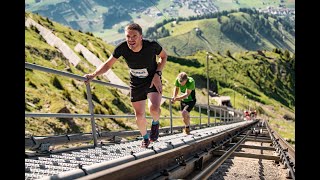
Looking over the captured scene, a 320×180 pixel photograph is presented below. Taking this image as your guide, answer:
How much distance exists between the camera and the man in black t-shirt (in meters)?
6.77

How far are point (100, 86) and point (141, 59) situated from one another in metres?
39.0

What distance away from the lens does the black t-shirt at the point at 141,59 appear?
6.96m

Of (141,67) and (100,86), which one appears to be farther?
(100,86)

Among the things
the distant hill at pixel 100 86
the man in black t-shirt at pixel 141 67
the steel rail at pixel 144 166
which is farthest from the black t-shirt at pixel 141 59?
the distant hill at pixel 100 86

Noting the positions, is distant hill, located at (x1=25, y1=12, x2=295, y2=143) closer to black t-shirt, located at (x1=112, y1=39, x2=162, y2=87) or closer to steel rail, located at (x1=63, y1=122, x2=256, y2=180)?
black t-shirt, located at (x1=112, y1=39, x2=162, y2=87)

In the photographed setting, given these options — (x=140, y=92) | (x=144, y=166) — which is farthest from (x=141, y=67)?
(x=144, y=166)

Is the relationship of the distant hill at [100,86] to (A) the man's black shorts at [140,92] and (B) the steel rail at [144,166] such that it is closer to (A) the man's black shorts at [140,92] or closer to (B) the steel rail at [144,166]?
(A) the man's black shorts at [140,92]

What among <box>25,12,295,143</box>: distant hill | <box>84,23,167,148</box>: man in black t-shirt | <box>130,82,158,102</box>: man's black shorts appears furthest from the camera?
<box>25,12,295,143</box>: distant hill

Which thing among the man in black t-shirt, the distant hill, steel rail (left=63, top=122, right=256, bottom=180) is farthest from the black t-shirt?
the distant hill

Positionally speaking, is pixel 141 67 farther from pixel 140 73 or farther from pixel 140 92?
pixel 140 92

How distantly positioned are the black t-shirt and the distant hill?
1680 centimetres

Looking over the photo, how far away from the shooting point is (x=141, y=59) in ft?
23.1
